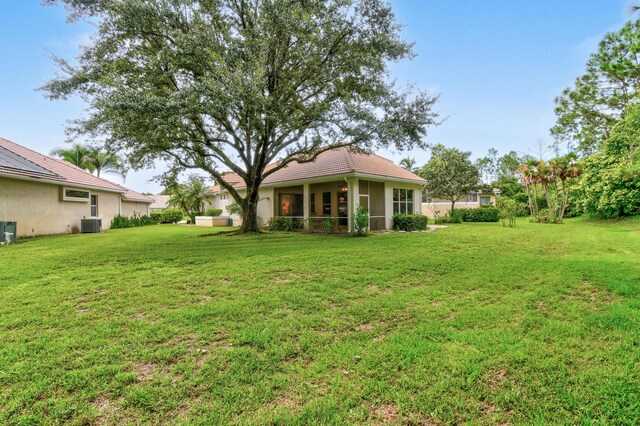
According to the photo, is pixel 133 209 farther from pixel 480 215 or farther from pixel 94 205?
pixel 480 215

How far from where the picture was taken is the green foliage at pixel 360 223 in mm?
13250

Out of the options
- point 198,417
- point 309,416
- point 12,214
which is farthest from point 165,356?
point 12,214

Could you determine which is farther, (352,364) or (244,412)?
(352,364)

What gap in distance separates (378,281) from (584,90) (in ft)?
102

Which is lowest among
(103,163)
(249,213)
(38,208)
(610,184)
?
(249,213)

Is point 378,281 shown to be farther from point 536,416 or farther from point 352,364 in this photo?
point 536,416

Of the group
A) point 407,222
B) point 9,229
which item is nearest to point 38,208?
point 9,229

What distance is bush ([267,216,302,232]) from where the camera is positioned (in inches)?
663

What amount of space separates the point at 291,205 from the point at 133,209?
15204mm

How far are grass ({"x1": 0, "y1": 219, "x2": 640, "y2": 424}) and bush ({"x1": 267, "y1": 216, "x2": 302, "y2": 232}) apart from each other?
34.3 ft

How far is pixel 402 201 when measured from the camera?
1748cm

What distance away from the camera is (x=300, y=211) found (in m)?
17.3

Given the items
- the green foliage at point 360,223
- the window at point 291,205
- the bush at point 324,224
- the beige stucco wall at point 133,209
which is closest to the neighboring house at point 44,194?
the beige stucco wall at point 133,209

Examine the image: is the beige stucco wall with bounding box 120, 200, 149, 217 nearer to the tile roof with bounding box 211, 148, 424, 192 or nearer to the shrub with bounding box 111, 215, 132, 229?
the shrub with bounding box 111, 215, 132, 229
